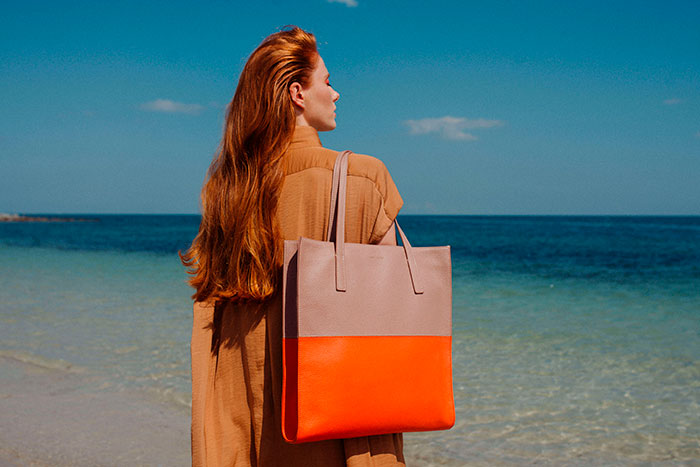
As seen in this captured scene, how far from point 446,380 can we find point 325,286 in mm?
387

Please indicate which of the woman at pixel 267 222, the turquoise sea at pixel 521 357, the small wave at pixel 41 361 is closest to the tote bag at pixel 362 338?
the woman at pixel 267 222

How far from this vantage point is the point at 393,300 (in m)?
1.34

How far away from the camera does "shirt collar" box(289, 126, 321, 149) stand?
1.51 metres

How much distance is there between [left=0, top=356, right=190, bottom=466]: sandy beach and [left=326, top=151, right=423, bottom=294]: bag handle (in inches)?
102

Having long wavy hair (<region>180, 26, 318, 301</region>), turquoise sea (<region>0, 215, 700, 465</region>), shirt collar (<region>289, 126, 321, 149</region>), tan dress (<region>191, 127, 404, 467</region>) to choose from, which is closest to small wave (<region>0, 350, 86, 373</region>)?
turquoise sea (<region>0, 215, 700, 465</region>)

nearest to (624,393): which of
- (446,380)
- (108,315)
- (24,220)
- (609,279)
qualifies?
(446,380)

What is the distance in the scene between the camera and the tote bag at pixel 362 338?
128 centimetres

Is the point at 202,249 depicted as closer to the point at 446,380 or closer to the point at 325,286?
the point at 325,286

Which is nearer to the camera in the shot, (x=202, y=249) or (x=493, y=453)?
(x=202, y=249)

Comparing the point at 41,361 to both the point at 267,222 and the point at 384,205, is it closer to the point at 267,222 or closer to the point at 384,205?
the point at 267,222

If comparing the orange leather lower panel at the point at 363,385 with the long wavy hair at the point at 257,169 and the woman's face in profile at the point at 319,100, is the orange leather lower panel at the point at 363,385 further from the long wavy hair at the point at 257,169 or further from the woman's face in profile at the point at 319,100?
the woman's face in profile at the point at 319,100

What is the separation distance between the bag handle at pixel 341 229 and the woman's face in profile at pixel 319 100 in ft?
0.57

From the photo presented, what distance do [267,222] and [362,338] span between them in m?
0.40

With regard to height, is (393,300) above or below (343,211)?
below
